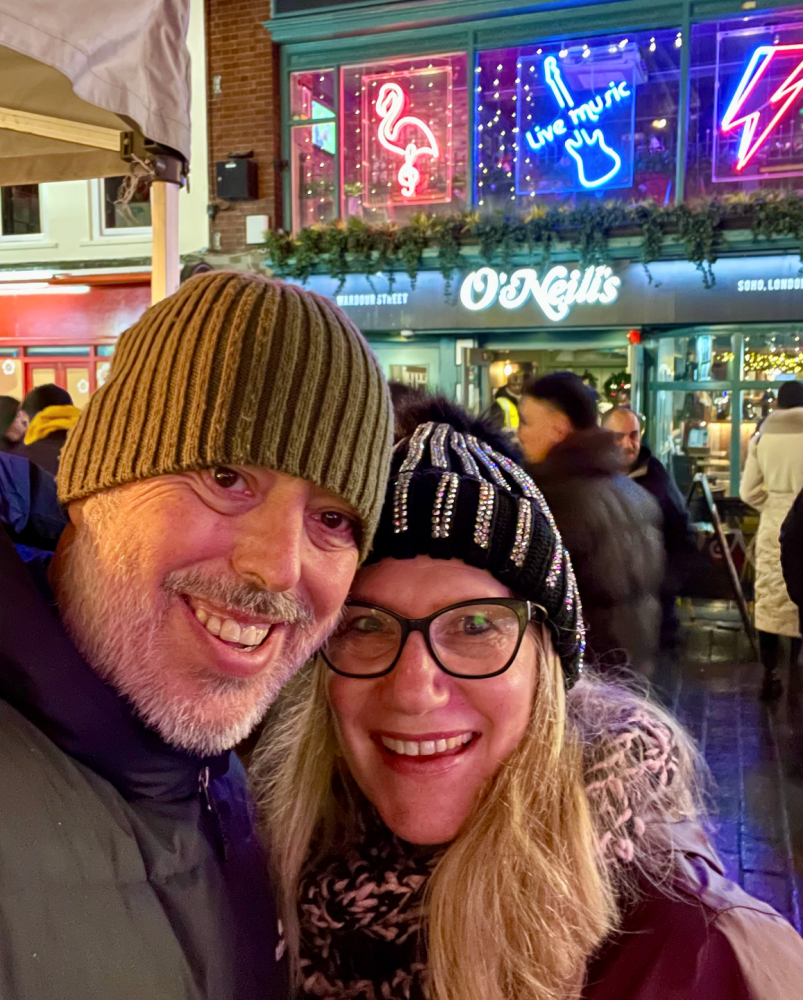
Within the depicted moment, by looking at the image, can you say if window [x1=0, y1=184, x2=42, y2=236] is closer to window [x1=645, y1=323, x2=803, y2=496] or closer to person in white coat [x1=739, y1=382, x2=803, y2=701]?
window [x1=645, y1=323, x2=803, y2=496]

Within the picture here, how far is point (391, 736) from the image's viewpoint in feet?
5.11

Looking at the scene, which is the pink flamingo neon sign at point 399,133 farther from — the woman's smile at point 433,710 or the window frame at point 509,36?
the woman's smile at point 433,710

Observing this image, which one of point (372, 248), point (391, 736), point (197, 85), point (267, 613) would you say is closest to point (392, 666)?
point (391, 736)

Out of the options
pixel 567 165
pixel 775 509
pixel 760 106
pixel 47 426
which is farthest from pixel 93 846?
pixel 760 106

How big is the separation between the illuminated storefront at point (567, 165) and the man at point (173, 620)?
22.3 feet

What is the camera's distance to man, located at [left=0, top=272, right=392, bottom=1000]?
104cm

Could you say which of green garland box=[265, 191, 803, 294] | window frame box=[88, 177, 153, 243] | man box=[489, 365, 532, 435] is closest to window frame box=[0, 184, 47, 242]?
window frame box=[88, 177, 153, 243]

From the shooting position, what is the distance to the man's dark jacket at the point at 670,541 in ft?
14.0

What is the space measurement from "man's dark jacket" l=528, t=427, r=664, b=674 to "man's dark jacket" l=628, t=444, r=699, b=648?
31cm

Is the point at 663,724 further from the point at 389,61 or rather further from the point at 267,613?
the point at 389,61

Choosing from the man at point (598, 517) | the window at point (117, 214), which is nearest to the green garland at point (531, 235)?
the window at point (117, 214)

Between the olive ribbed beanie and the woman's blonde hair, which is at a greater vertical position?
the olive ribbed beanie

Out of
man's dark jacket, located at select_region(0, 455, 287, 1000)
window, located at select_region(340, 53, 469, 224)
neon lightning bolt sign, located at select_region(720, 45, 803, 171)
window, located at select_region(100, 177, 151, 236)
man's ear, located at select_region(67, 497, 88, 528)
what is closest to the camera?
man's dark jacket, located at select_region(0, 455, 287, 1000)

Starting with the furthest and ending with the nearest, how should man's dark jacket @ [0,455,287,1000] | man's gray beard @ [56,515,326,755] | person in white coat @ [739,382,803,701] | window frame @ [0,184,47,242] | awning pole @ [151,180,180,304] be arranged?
window frame @ [0,184,47,242] → person in white coat @ [739,382,803,701] → awning pole @ [151,180,180,304] → man's gray beard @ [56,515,326,755] → man's dark jacket @ [0,455,287,1000]
